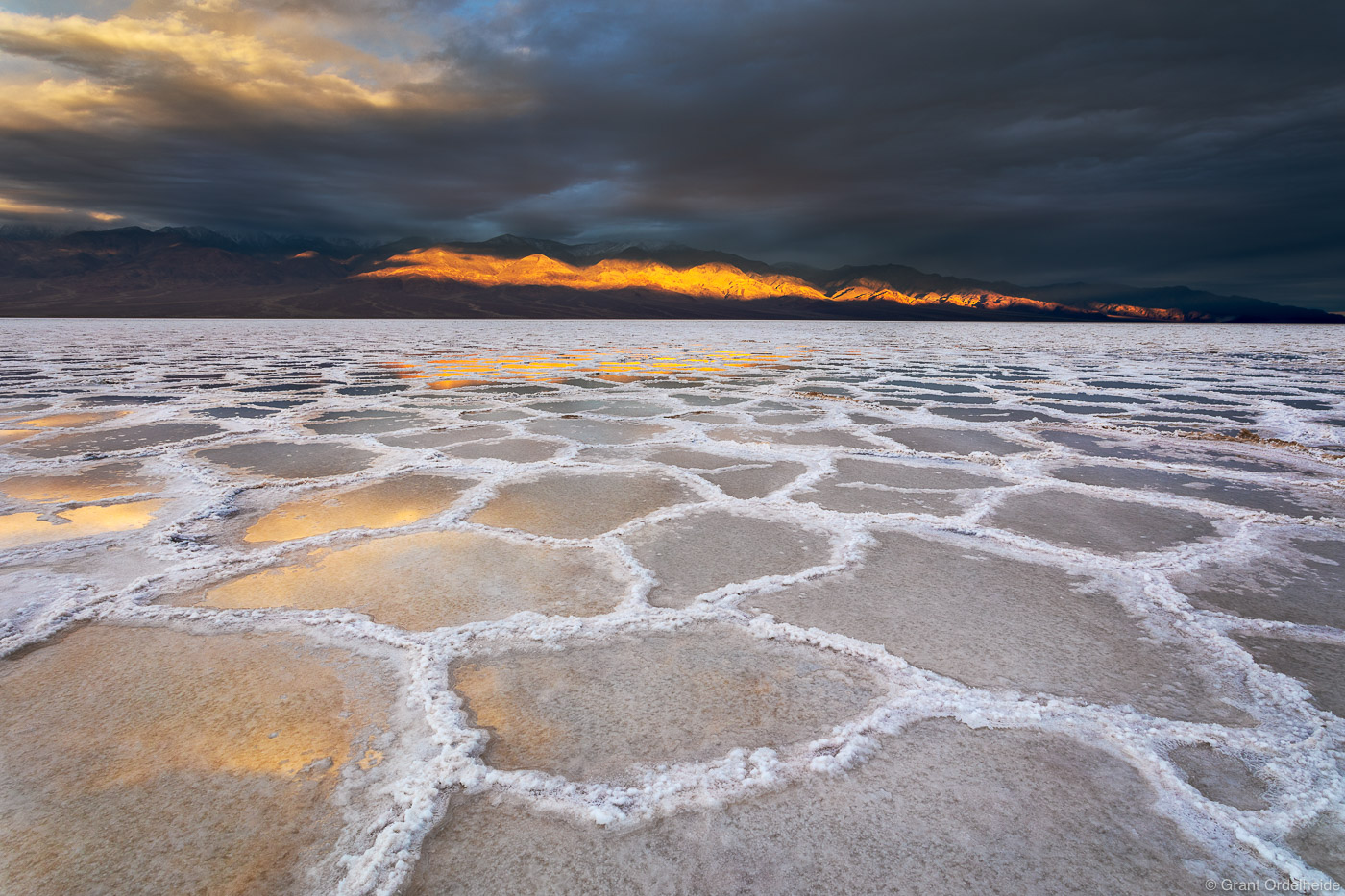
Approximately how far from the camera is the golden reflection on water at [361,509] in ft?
7.63

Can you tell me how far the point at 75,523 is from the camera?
2328 mm

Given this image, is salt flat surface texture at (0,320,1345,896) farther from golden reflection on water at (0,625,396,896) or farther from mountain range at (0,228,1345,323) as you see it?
mountain range at (0,228,1345,323)

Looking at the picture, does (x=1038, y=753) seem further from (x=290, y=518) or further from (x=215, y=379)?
(x=215, y=379)

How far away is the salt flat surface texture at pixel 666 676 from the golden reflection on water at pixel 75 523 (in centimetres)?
2

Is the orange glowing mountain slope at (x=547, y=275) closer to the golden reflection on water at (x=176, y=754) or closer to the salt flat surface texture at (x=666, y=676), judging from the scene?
the salt flat surface texture at (x=666, y=676)

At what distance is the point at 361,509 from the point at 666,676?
1.74 metres

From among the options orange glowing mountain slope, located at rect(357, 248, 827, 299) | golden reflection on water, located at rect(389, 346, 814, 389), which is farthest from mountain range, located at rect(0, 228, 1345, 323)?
golden reflection on water, located at rect(389, 346, 814, 389)

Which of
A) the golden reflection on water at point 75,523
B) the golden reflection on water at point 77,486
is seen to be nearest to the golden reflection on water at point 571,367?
the golden reflection on water at point 77,486

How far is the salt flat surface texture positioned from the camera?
37.0 inches

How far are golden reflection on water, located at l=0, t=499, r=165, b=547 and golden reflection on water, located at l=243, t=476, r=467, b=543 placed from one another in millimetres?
466

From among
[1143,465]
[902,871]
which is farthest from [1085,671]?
[1143,465]

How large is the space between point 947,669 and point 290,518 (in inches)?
92.4

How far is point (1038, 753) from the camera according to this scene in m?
1.15

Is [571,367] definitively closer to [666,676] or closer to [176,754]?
[666,676]
